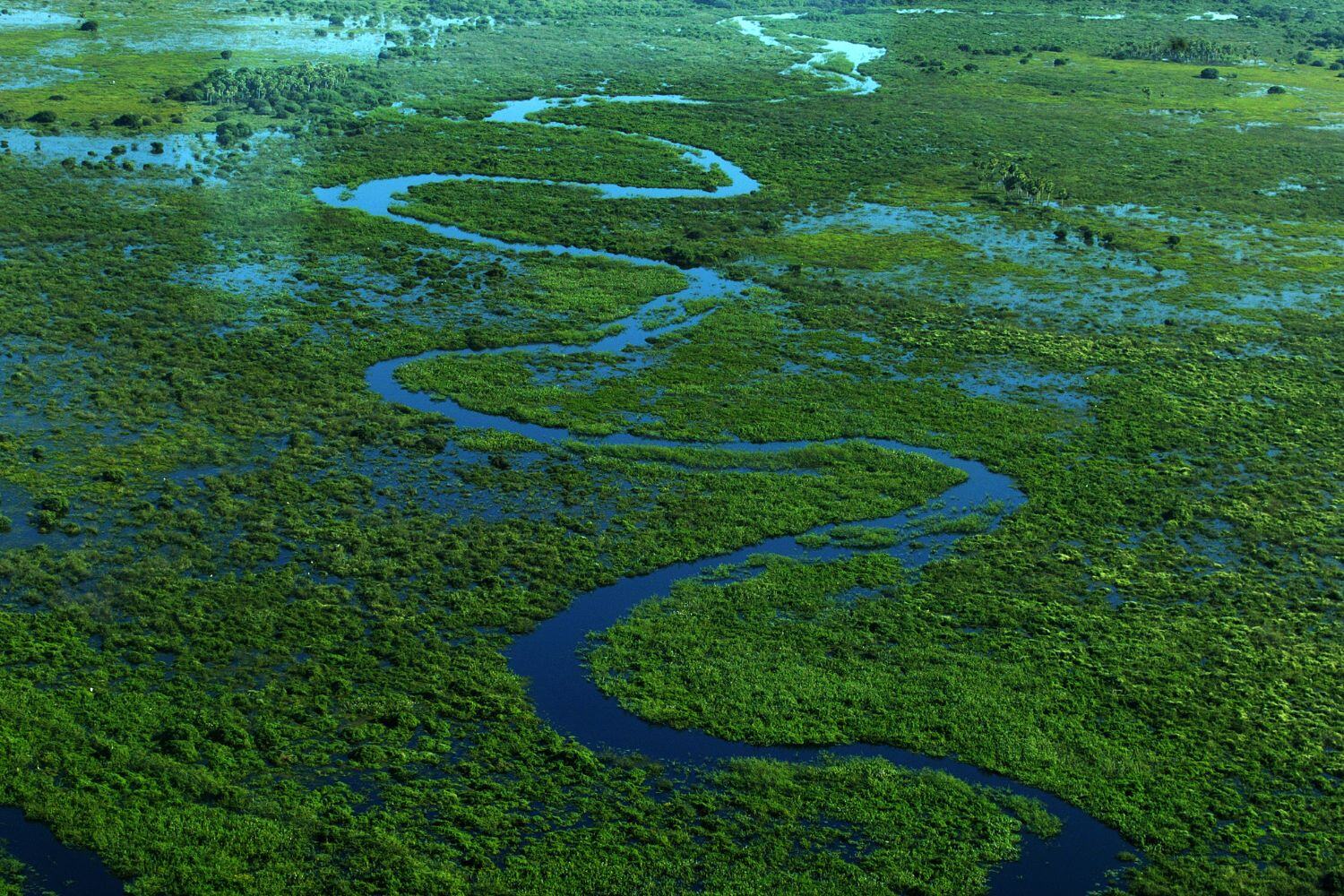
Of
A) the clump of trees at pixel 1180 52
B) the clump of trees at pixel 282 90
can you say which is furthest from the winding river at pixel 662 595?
the clump of trees at pixel 1180 52

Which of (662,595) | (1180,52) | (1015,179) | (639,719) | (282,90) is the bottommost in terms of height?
(639,719)

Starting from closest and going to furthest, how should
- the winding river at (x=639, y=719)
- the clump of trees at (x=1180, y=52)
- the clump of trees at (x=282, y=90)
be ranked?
1. the winding river at (x=639, y=719)
2. the clump of trees at (x=282, y=90)
3. the clump of trees at (x=1180, y=52)

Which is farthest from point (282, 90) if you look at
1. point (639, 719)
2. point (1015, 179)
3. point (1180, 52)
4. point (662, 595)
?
point (1180, 52)

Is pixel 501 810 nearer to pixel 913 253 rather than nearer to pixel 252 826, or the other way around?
pixel 252 826

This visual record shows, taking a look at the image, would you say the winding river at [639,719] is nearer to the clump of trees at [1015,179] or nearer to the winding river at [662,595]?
the winding river at [662,595]

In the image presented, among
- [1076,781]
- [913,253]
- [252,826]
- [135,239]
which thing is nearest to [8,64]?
[135,239]

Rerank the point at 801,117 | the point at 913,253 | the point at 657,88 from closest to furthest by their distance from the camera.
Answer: the point at 913,253
the point at 801,117
the point at 657,88

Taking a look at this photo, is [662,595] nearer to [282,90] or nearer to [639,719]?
[639,719]

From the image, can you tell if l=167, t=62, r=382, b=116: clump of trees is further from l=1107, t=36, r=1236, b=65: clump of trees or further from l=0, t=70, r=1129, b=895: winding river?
l=1107, t=36, r=1236, b=65: clump of trees
